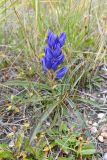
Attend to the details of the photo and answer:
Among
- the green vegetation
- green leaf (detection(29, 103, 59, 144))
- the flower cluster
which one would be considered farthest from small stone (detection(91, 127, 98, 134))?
the flower cluster

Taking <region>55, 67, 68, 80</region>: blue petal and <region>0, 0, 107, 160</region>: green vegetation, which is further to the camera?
<region>55, 67, 68, 80</region>: blue petal

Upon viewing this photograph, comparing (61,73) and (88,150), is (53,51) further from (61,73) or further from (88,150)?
(88,150)

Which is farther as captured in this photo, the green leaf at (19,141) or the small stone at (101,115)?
the small stone at (101,115)

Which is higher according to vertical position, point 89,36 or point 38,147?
point 89,36

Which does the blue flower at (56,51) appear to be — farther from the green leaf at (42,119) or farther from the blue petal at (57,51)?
the green leaf at (42,119)

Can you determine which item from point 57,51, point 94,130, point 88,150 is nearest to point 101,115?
point 94,130

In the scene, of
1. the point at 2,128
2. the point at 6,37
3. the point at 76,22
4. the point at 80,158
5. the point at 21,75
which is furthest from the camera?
the point at 6,37

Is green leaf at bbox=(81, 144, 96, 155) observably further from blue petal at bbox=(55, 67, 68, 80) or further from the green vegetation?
blue petal at bbox=(55, 67, 68, 80)

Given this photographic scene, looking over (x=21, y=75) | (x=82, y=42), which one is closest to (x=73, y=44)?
(x=82, y=42)

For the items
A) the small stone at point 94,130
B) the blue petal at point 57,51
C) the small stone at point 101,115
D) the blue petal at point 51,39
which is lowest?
the small stone at point 94,130

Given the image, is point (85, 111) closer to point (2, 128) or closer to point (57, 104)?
point (57, 104)

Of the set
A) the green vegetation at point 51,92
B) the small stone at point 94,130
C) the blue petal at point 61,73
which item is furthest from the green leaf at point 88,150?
the blue petal at point 61,73
